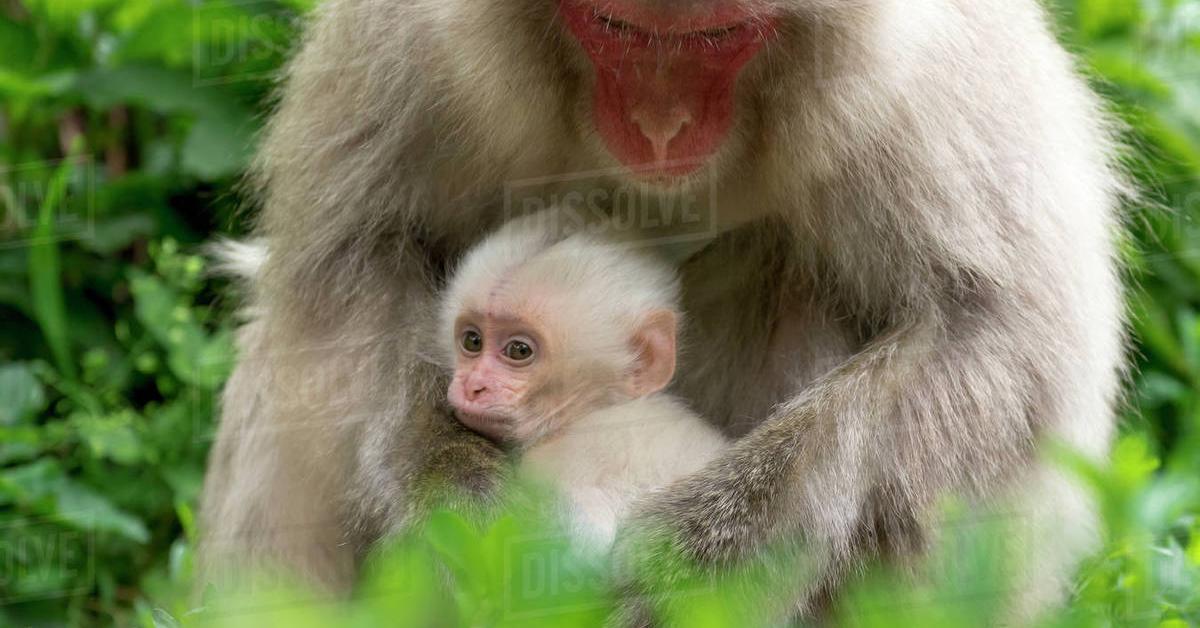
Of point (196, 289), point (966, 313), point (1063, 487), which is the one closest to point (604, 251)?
point (966, 313)

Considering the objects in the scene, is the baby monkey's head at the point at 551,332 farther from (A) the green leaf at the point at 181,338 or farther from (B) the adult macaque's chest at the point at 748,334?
(A) the green leaf at the point at 181,338

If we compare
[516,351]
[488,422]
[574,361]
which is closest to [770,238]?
[574,361]

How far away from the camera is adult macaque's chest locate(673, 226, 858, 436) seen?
364cm

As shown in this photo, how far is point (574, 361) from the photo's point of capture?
338 centimetres

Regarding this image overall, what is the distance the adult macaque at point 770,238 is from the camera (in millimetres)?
3182

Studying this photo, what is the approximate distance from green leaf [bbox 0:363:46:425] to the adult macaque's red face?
8.02 ft

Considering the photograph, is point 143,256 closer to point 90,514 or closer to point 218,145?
point 218,145

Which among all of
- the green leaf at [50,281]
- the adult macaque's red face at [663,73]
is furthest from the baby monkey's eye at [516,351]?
the green leaf at [50,281]

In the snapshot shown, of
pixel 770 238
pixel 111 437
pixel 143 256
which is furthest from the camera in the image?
pixel 143 256

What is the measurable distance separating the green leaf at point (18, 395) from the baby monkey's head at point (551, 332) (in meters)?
2.01

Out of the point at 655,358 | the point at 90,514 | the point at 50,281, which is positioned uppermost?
→ the point at 655,358

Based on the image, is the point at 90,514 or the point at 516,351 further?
the point at 90,514

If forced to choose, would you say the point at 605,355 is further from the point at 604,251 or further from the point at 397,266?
the point at 397,266

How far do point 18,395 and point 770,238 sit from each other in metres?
2.49
